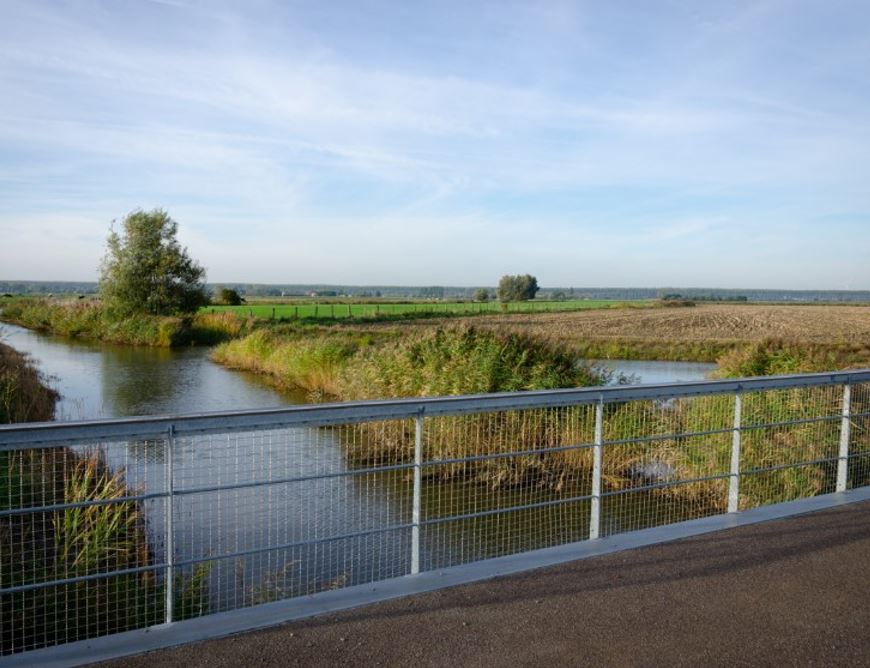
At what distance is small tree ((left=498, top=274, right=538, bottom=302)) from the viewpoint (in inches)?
6353

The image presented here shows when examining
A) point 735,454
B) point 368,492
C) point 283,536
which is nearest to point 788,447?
point 735,454

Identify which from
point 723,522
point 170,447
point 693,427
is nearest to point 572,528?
point 693,427

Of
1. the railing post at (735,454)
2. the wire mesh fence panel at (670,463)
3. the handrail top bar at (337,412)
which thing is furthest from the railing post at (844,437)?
the wire mesh fence panel at (670,463)

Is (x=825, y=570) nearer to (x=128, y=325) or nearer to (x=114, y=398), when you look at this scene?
(x=114, y=398)

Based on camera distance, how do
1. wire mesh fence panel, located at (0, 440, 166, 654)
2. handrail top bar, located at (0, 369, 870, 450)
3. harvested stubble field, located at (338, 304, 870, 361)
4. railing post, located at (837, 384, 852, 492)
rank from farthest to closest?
harvested stubble field, located at (338, 304, 870, 361) < railing post, located at (837, 384, 852, 492) < wire mesh fence panel, located at (0, 440, 166, 654) < handrail top bar, located at (0, 369, 870, 450)

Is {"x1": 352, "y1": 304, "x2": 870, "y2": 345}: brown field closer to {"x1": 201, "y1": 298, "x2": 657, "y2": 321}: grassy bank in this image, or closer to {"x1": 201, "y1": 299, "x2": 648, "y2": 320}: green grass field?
{"x1": 201, "y1": 298, "x2": 657, "y2": 321}: grassy bank

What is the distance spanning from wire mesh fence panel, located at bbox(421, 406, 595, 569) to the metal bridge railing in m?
0.05

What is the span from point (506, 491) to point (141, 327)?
128 feet

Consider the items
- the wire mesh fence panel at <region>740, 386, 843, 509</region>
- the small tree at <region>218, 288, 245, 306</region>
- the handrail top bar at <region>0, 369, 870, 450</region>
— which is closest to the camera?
the handrail top bar at <region>0, 369, 870, 450</region>

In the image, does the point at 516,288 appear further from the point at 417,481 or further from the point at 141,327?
the point at 417,481

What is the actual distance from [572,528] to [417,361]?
6742 millimetres

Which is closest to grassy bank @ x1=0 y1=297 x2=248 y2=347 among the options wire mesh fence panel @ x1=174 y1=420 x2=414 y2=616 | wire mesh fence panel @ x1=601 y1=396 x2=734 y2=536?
wire mesh fence panel @ x1=601 y1=396 x2=734 y2=536

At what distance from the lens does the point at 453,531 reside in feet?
32.8

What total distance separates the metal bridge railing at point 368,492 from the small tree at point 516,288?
A: 149024 mm
